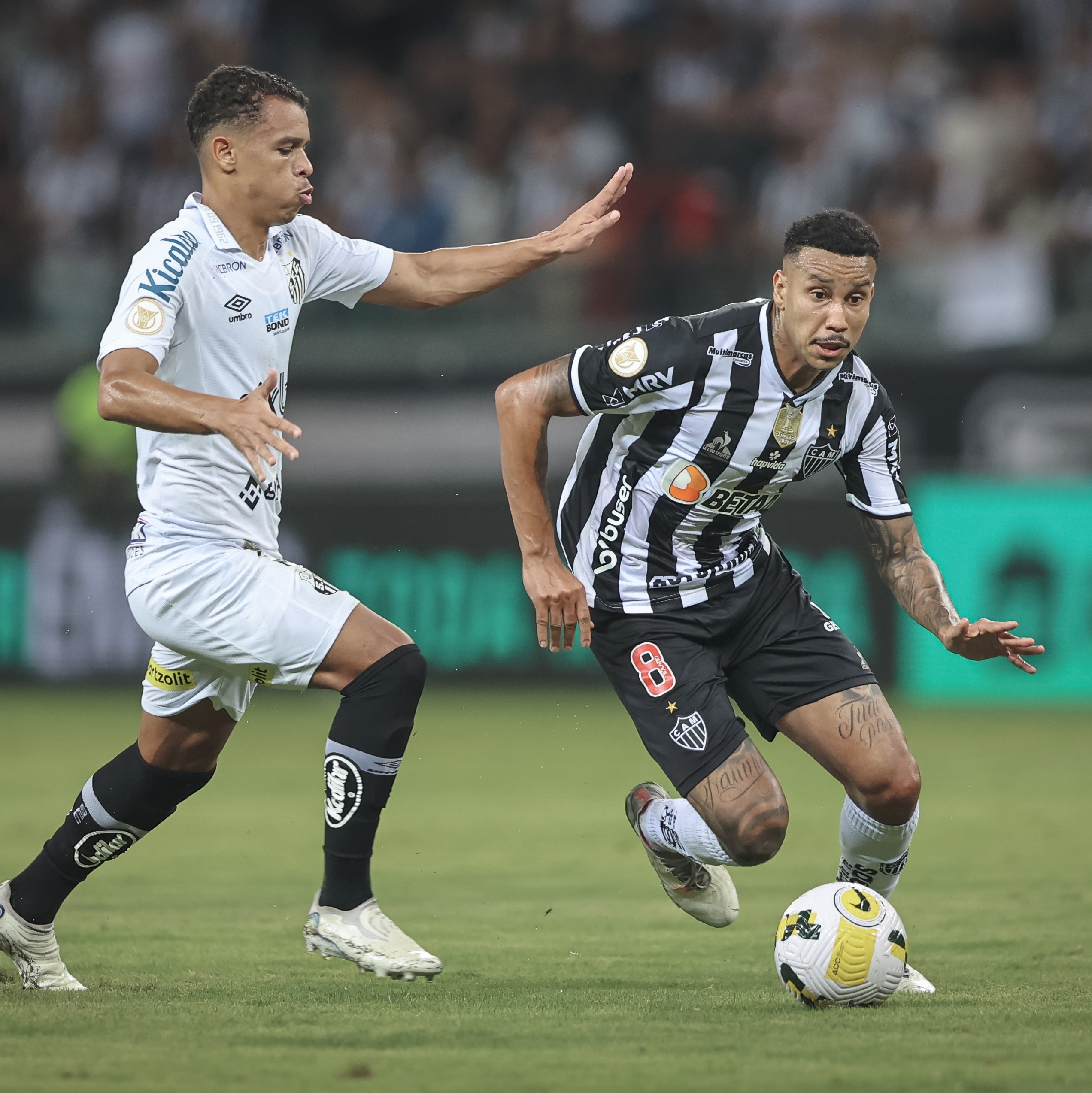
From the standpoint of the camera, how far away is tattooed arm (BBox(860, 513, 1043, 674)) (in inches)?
185

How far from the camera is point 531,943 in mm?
5438

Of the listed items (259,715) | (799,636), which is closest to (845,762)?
(799,636)

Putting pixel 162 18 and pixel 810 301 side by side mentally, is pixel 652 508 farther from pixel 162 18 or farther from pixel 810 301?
pixel 162 18

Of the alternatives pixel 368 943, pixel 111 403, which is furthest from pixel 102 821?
pixel 111 403

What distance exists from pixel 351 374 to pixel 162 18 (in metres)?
4.65

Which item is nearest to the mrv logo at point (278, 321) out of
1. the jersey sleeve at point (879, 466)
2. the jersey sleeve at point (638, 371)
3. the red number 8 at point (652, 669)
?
the jersey sleeve at point (638, 371)

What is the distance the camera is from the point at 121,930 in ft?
18.6

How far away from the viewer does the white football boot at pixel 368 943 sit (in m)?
4.55

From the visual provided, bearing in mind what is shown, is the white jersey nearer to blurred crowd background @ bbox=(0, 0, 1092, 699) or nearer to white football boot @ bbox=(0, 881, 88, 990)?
white football boot @ bbox=(0, 881, 88, 990)

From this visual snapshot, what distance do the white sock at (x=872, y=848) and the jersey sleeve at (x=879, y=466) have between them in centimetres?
91

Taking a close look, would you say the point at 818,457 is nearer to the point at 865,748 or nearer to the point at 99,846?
the point at 865,748

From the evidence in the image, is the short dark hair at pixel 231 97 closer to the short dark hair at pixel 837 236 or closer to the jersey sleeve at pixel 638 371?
the jersey sleeve at pixel 638 371

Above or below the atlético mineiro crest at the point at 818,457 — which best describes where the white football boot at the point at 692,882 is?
below

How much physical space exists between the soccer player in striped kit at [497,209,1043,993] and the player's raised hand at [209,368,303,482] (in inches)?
38.0
